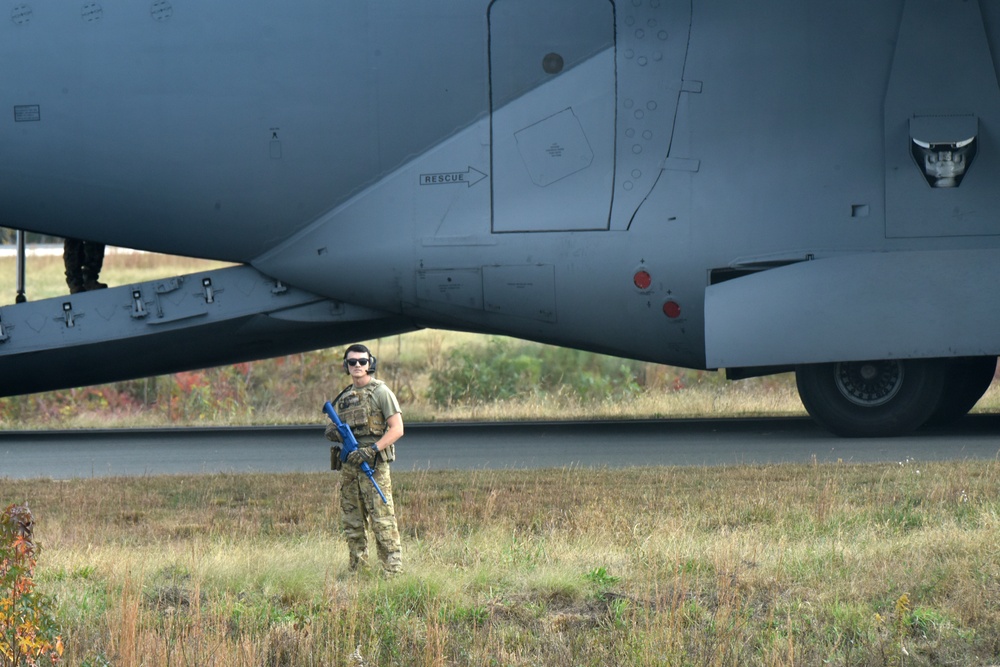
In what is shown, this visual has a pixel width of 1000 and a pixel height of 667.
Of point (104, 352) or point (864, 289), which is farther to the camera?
point (104, 352)

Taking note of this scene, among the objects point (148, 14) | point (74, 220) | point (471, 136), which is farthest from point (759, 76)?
point (74, 220)

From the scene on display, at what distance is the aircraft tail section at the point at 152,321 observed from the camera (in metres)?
14.9

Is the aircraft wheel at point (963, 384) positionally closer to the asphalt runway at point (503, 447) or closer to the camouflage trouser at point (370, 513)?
the asphalt runway at point (503, 447)

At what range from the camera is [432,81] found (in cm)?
1430

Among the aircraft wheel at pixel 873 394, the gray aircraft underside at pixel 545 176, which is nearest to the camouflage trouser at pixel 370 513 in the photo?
the gray aircraft underside at pixel 545 176

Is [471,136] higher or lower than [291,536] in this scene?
higher

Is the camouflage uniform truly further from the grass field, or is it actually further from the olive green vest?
the grass field

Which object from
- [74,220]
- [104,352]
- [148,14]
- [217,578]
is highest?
[148,14]

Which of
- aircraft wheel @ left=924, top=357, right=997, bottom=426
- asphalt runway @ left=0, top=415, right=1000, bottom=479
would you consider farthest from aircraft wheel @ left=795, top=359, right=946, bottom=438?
aircraft wheel @ left=924, top=357, right=997, bottom=426

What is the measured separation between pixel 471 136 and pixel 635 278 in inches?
91.8

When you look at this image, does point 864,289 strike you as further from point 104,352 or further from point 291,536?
point 104,352

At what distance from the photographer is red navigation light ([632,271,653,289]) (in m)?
14.1

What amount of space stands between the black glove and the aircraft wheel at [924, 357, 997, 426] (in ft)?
28.8

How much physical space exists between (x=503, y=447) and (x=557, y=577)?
22.3 feet
